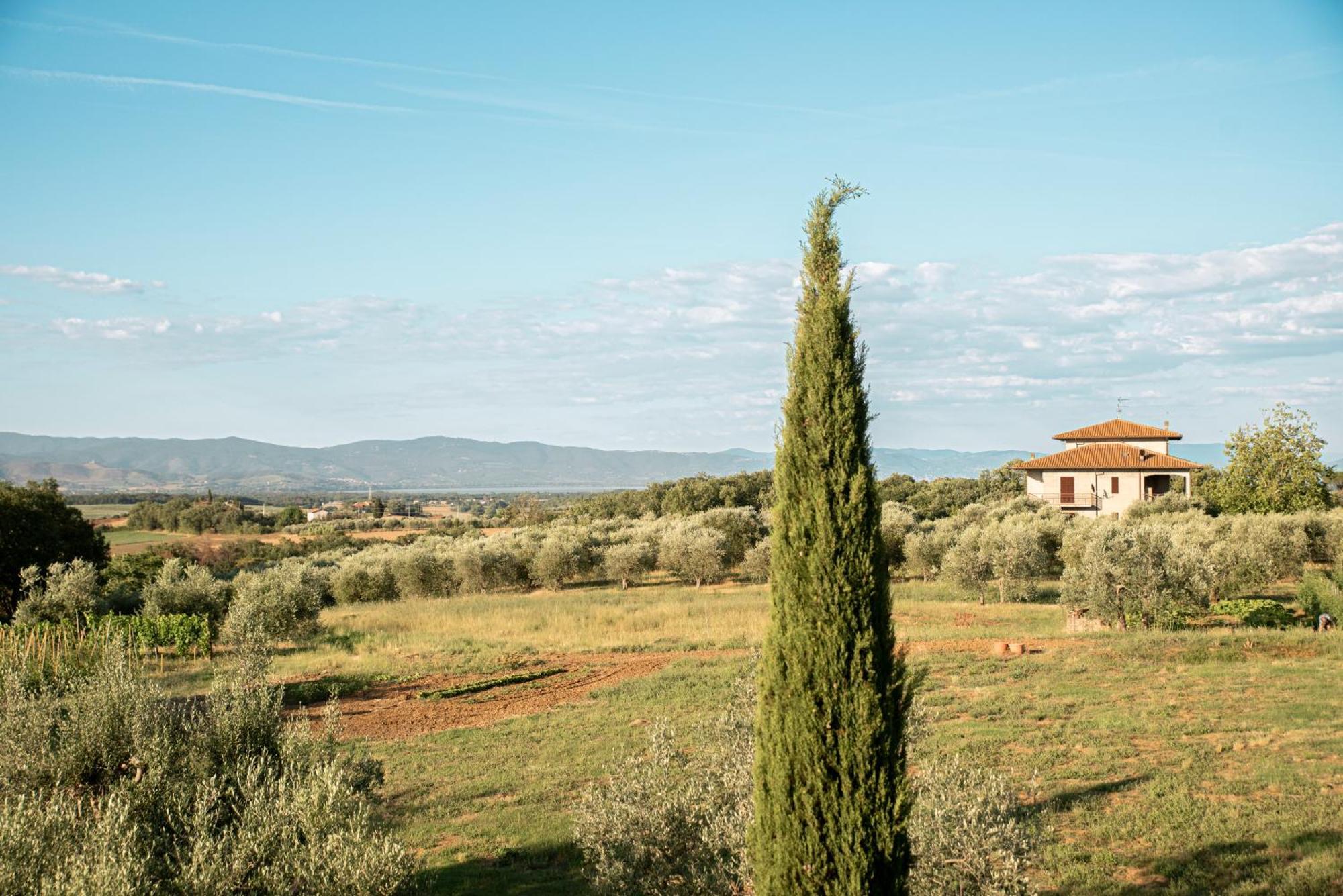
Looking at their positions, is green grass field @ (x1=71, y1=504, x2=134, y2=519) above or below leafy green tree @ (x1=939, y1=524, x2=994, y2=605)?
below

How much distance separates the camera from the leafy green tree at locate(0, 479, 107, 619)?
30578 millimetres

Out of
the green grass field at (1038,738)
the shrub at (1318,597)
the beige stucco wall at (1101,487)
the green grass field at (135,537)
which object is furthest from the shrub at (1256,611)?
the green grass field at (135,537)

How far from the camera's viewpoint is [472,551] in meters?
39.9

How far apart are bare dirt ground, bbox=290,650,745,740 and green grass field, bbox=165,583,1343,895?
5.6 inches

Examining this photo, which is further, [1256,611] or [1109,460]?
[1109,460]

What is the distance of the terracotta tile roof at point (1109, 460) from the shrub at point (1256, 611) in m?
23.6

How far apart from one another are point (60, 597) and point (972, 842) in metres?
27.2

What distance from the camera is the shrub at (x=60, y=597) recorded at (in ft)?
80.2

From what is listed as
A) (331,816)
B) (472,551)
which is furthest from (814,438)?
(472,551)

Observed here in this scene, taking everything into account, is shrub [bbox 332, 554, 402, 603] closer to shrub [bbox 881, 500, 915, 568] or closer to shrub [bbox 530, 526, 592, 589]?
shrub [bbox 530, 526, 592, 589]

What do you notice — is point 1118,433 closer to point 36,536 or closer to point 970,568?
point 970,568

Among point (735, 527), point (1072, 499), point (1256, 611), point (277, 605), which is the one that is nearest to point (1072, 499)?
point (1072, 499)

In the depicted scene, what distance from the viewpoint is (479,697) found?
1788 centimetres

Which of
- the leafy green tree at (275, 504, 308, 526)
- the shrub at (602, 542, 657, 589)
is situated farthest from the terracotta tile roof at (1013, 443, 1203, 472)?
the leafy green tree at (275, 504, 308, 526)
